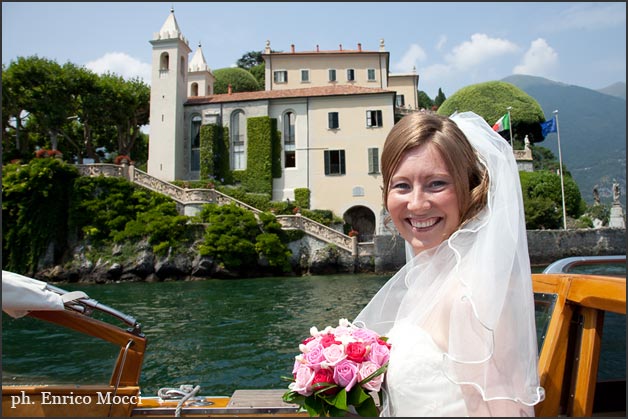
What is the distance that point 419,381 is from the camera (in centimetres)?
179

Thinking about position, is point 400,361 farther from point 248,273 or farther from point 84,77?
point 84,77

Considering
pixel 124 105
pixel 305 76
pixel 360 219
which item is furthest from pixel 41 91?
pixel 360 219

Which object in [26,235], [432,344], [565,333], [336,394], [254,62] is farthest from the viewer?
[254,62]

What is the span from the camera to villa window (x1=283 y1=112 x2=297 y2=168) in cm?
3756

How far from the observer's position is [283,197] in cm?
3672

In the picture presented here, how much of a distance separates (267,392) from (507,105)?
1913 inches

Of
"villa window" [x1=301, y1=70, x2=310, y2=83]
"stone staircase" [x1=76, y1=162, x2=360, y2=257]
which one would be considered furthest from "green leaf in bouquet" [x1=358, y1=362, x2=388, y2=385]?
"villa window" [x1=301, y1=70, x2=310, y2=83]

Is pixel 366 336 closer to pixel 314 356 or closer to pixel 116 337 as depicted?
pixel 314 356

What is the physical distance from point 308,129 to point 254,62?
43401mm

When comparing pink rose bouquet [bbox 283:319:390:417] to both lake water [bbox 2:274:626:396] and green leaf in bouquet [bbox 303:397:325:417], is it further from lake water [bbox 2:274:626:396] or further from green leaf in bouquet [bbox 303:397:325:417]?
lake water [bbox 2:274:626:396]

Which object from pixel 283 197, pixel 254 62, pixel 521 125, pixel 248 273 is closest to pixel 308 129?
pixel 283 197

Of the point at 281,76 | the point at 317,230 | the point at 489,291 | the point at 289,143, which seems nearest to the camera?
the point at 489,291

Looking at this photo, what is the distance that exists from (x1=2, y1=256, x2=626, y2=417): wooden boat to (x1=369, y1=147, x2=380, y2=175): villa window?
3250cm

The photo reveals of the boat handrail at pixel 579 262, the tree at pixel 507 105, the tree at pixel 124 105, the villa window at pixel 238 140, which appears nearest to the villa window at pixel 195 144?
the villa window at pixel 238 140
